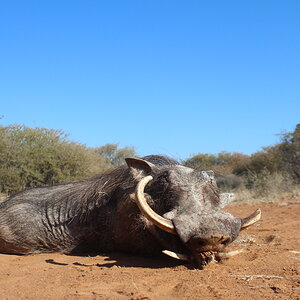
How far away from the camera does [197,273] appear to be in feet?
13.1

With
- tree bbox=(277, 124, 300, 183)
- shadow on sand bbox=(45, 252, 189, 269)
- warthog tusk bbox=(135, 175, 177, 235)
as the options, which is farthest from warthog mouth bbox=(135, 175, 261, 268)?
tree bbox=(277, 124, 300, 183)

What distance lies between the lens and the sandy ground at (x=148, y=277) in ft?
11.1

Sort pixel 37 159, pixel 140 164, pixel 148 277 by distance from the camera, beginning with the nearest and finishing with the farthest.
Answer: pixel 148 277 < pixel 140 164 < pixel 37 159

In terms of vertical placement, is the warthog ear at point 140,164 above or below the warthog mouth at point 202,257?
above

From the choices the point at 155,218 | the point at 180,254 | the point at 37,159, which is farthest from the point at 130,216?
the point at 37,159

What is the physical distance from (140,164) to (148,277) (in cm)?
187

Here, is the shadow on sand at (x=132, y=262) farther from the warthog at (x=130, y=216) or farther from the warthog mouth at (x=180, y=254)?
the warthog mouth at (x=180, y=254)

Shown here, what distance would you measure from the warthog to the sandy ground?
0.66 feet

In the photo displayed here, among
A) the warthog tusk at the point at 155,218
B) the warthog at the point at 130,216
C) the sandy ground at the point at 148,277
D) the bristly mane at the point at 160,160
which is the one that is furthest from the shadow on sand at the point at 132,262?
the bristly mane at the point at 160,160

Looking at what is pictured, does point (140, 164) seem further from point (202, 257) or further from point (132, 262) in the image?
point (202, 257)

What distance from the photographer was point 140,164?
5.49 metres

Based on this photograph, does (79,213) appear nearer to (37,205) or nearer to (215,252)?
(37,205)

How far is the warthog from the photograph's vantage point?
13.8 feet

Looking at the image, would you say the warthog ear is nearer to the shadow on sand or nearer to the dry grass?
the shadow on sand
